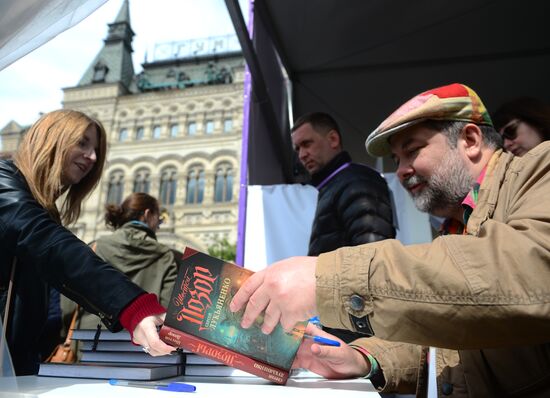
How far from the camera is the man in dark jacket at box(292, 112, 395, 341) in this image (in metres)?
1.60

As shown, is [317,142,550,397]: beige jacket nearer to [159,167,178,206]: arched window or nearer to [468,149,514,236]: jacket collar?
[468,149,514,236]: jacket collar

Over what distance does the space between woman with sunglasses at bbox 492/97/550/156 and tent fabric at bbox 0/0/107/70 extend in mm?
1594

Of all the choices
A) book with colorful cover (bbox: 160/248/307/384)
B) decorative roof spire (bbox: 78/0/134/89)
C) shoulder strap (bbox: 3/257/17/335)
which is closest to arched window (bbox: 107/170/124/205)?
decorative roof spire (bbox: 78/0/134/89)

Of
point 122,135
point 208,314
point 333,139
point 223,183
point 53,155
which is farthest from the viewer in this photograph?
point 122,135

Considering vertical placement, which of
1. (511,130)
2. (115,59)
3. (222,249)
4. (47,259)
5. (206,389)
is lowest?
(206,389)

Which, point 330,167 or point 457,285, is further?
point 330,167

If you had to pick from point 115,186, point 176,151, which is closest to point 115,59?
point 176,151

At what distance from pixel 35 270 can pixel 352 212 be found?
1066 mm

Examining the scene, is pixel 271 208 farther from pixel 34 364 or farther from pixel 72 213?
pixel 34 364

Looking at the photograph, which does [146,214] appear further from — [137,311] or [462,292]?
[462,292]

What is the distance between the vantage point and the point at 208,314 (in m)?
0.71

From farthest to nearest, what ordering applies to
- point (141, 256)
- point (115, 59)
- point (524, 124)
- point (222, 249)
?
1. point (115, 59)
2. point (222, 249)
3. point (141, 256)
4. point (524, 124)

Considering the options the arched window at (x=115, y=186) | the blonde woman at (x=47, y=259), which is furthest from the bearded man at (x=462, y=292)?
the arched window at (x=115, y=186)

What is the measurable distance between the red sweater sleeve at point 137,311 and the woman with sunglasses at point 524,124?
60.8 inches
